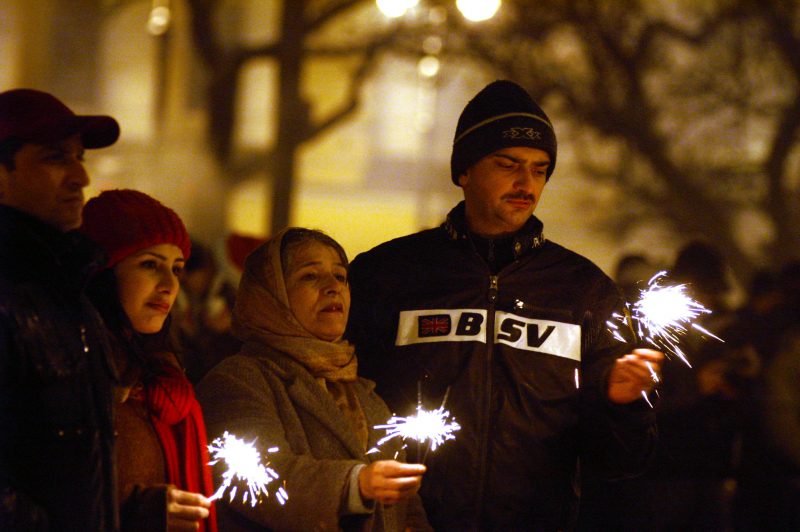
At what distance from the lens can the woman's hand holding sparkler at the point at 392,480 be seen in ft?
11.2

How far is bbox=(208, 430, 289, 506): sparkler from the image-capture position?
3504 mm

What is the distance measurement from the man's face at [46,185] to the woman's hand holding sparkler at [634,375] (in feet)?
6.06

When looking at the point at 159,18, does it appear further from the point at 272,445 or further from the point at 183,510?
the point at 183,510

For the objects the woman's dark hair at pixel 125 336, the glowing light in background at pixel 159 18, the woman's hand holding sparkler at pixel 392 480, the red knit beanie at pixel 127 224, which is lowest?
the woman's hand holding sparkler at pixel 392 480

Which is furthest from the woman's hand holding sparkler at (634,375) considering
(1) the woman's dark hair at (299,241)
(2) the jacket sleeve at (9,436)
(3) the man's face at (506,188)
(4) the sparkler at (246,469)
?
(2) the jacket sleeve at (9,436)

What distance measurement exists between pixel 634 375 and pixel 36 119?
6.86ft

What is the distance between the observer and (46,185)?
10.2 feet

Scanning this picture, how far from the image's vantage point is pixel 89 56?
15508mm

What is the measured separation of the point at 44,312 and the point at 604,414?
2103 millimetres

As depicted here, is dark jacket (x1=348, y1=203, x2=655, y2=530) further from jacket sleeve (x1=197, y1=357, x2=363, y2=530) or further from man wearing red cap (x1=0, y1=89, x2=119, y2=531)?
man wearing red cap (x1=0, y1=89, x2=119, y2=531)

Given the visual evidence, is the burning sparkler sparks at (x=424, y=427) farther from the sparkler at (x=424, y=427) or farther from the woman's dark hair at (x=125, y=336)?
the woman's dark hair at (x=125, y=336)

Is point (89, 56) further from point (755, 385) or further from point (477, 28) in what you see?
point (755, 385)

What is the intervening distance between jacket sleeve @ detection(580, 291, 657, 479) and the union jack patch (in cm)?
52

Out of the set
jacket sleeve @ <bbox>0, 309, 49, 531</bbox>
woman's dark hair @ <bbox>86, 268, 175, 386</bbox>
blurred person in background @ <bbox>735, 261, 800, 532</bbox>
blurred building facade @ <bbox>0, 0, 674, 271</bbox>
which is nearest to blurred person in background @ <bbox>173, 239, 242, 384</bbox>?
woman's dark hair @ <bbox>86, 268, 175, 386</bbox>
